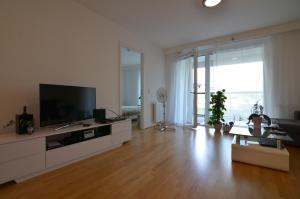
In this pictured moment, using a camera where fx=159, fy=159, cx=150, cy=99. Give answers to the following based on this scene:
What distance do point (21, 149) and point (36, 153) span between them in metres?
0.17

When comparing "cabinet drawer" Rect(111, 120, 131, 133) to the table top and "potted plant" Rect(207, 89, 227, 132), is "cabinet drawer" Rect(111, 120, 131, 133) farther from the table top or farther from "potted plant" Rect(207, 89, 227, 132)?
"potted plant" Rect(207, 89, 227, 132)

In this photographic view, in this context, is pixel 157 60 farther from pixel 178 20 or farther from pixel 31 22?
pixel 31 22

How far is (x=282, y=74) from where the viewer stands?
12.6 feet

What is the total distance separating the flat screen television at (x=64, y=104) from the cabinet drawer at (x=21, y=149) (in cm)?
36

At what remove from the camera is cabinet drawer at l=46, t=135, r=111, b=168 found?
2.12 metres

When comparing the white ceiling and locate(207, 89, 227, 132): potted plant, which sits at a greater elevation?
the white ceiling

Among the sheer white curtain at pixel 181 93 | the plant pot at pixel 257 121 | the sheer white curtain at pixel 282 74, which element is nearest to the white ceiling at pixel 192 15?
the sheer white curtain at pixel 282 74

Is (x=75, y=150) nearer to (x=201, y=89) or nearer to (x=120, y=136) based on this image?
(x=120, y=136)

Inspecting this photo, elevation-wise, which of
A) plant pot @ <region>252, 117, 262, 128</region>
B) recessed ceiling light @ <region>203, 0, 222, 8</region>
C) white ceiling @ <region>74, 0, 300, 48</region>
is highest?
white ceiling @ <region>74, 0, 300, 48</region>

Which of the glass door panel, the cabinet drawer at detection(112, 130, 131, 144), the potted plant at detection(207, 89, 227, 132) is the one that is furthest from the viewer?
the glass door panel

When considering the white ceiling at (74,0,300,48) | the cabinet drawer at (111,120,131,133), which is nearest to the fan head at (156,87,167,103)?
the white ceiling at (74,0,300,48)

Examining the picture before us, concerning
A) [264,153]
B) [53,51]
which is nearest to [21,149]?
[53,51]

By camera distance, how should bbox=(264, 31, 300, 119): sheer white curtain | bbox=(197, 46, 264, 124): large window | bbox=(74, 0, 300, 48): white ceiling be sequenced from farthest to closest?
bbox=(197, 46, 264, 124): large window → bbox=(264, 31, 300, 119): sheer white curtain → bbox=(74, 0, 300, 48): white ceiling

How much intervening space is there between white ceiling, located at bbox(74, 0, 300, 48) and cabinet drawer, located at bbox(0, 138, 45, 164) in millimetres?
→ 2531
